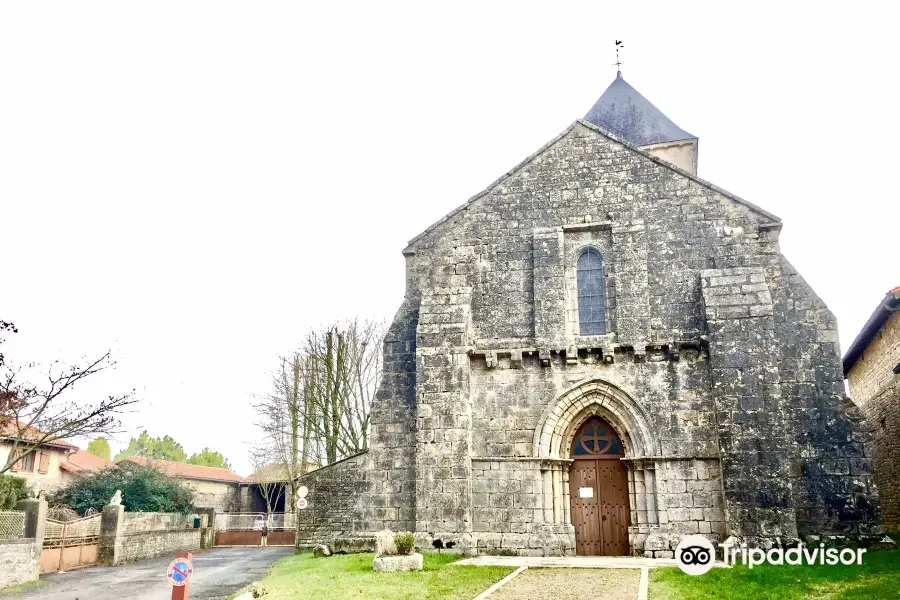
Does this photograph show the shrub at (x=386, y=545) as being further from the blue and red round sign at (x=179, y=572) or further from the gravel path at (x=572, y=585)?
the blue and red round sign at (x=179, y=572)

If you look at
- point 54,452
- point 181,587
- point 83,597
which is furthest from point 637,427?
point 54,452

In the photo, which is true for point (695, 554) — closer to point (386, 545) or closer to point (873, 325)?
point (386, 545)

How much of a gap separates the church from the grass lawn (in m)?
1.68

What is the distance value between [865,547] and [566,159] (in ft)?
33.1

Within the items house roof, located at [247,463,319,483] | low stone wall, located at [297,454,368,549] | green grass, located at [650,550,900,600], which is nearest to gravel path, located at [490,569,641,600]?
green grass, located at [650,550,900,600]

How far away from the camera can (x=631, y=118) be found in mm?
24547

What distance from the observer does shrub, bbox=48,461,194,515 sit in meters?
23.7

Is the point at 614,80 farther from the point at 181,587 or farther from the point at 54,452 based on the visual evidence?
the point at 54,452

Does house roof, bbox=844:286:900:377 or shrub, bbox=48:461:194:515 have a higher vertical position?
house roof, bbox=844:286:900:377

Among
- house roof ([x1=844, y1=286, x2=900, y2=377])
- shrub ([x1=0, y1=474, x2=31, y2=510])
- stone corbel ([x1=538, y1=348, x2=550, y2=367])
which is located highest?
house roof ([x1=844, y1=286, x2=900, y2=377])

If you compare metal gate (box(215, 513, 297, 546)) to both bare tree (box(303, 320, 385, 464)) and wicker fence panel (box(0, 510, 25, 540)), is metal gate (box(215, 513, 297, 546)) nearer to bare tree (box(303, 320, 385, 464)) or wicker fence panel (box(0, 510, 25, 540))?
bare tree (box(303, 320, 385, 464))

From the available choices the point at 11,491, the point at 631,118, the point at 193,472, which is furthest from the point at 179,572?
the point at 193,472

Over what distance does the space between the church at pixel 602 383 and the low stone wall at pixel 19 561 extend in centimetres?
607

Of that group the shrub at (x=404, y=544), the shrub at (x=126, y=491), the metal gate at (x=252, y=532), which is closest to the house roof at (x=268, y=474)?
the metal gate at (x=252, y=532)
